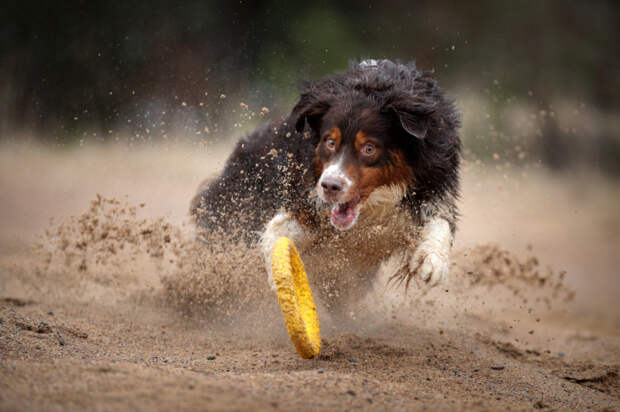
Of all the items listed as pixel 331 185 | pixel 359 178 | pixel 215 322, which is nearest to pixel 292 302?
pixel 331 185

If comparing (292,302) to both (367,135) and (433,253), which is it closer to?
(433,253)

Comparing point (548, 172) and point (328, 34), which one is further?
point (548, 172)

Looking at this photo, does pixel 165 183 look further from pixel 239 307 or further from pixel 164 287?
pixel 239 307

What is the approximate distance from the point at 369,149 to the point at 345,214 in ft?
1.47

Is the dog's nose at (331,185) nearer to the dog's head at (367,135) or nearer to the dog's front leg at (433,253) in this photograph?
the dog's head at (367,135)

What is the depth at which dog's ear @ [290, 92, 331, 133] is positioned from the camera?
12.3 ft

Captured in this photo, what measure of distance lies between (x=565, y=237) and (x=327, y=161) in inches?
284

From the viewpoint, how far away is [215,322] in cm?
464

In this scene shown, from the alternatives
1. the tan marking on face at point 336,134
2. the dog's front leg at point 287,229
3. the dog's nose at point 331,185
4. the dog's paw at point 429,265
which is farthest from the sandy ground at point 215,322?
the tan marking on face at point 336,134

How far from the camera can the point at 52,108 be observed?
712 cm

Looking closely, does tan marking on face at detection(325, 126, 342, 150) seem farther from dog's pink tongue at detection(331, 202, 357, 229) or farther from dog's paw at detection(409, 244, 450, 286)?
dog's paw at detection(409, 244, 450, 286)

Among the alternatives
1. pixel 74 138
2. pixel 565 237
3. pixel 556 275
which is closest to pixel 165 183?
pixel 74 138

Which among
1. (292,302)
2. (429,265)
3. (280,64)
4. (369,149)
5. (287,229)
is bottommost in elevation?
(292,302)

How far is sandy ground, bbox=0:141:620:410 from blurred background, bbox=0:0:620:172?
581 mm
